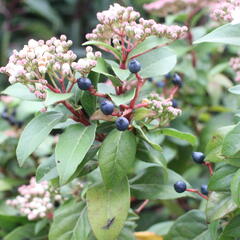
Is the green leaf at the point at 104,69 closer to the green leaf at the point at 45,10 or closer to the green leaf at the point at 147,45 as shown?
the green leaf at the point at 147,45

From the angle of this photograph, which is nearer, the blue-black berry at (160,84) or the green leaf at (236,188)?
the green leaf at (236,188)

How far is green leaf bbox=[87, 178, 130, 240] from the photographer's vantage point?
97 cm

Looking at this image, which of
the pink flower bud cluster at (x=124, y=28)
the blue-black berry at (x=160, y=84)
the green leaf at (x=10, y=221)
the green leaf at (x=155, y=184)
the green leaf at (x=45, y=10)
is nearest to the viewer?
the pink flower bud cluster at (x=124, y=28)

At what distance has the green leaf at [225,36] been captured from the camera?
933mm

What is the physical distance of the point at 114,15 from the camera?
99 centimetres

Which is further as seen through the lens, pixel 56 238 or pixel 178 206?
pixel 178 206

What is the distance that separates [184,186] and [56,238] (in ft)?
0.95

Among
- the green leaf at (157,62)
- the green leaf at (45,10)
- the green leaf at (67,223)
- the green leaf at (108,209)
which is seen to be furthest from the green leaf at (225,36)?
the green leaf at (45,10)

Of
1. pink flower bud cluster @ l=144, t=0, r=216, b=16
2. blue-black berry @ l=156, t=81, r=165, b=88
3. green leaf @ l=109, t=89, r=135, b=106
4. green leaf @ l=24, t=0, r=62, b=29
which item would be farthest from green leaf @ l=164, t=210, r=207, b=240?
green leaf @ l=24, t=0, r=62, b=29

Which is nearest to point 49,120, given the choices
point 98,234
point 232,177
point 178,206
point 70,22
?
point 98,234

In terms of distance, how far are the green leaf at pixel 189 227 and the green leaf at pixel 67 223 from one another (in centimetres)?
20

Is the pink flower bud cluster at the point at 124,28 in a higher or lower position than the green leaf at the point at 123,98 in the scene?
higher

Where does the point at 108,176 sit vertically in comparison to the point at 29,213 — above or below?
above

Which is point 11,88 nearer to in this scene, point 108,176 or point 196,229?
point 108,176
